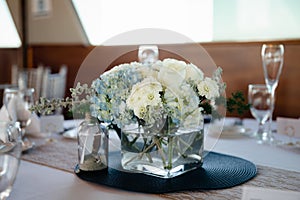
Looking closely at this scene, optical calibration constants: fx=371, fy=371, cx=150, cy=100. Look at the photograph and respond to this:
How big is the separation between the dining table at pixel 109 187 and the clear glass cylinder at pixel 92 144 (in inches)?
2.2

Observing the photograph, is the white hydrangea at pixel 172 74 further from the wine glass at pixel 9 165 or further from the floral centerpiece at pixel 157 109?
the wine glass at pixel 9 165

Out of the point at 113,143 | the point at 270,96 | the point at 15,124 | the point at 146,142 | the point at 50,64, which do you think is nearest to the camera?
the point at 15,124

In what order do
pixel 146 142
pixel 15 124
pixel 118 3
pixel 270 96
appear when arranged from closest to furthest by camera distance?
pixel 15 124
pixel 146 142
pixel 270 96
pixel 118 3

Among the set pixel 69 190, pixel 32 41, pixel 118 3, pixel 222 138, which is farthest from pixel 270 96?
pixel 32 41

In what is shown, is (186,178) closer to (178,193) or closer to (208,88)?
(178,193)

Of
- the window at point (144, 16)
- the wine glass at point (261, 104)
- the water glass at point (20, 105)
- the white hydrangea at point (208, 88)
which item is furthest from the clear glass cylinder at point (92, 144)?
the window at point (144, 16)

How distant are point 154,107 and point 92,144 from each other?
251 millimetres

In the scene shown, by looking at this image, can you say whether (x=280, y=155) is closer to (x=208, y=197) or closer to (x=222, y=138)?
(x=222, y=138)

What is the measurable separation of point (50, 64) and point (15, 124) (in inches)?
124

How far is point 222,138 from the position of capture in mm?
1492

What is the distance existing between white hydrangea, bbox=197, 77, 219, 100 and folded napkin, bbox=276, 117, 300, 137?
1.89 feet

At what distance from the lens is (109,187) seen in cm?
91

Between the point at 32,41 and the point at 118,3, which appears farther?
the point at 32,41

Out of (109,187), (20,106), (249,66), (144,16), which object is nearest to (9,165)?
(109,187)
